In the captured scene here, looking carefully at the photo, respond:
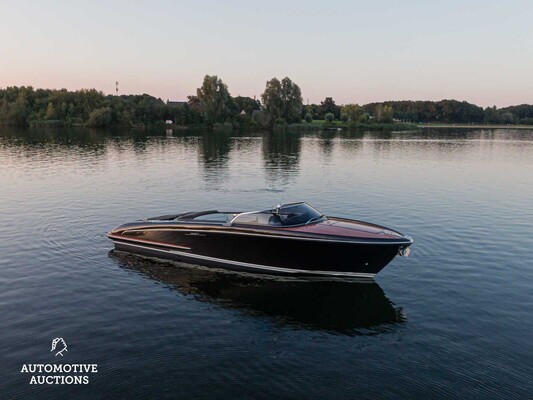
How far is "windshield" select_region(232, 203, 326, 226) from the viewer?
1551 centimetres

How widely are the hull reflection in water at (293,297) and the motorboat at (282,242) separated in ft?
1.36

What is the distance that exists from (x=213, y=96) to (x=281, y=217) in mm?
119860

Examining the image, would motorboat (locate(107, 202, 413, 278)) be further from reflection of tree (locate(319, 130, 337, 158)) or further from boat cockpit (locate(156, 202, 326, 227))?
reflection of tree (locate(319, 130, 337, 158))

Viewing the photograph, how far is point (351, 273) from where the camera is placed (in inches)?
603

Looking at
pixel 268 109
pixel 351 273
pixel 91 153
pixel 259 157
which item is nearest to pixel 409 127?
pixel 268 109

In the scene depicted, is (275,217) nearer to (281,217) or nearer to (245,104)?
(281,217)

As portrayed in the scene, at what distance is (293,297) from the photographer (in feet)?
47.2

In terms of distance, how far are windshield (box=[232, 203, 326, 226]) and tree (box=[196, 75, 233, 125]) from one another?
391 feet

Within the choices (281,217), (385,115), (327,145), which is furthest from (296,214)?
(385,115)

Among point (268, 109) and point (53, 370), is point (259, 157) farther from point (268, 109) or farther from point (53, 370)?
point (268, 109)

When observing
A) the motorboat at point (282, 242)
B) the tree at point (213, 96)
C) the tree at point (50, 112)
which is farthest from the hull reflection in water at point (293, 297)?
the tree at point (50, 112)

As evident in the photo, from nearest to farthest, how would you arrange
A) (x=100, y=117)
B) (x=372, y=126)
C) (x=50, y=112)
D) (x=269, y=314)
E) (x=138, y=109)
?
(x=269, y=314) → (x=100, y=117) → (x=50, y=112) → (x=138, y=109) → (x=372, y=126)

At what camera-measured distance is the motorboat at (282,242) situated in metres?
14.7

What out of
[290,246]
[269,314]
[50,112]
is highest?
[50,112]
